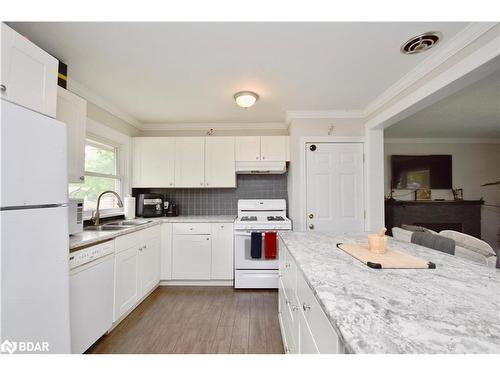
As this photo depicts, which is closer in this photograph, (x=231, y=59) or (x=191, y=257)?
(x=231, y=59)

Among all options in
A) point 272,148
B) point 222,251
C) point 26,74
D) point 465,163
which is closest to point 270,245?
point 222,251

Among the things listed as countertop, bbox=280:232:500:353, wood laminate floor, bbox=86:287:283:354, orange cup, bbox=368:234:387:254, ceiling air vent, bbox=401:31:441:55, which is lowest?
wood laminate floor, bbox=86:287:283:354

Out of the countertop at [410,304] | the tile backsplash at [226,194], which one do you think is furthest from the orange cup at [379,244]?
the tile backsplash at [226,194]

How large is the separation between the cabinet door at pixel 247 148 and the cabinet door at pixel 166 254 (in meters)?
1.43

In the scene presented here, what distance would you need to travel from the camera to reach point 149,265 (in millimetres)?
2652

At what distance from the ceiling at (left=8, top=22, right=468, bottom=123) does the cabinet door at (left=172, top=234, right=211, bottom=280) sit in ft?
5.76

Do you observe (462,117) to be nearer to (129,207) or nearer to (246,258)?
(246,258)

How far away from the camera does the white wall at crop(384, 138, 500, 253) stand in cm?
450

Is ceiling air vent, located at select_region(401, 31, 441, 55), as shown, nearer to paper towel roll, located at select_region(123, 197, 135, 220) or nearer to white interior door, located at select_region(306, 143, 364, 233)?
white interior door, located at select_region(306, 143, 364, 233)

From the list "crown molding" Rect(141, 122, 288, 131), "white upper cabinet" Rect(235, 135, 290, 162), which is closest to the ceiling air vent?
"white upper cabinet" Rect(235, 135, 290, 162)

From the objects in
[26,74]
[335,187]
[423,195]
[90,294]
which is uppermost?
[26,74]

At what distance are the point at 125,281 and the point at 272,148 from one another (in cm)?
240

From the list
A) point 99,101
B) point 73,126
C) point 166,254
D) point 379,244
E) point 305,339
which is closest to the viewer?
point 305,339
